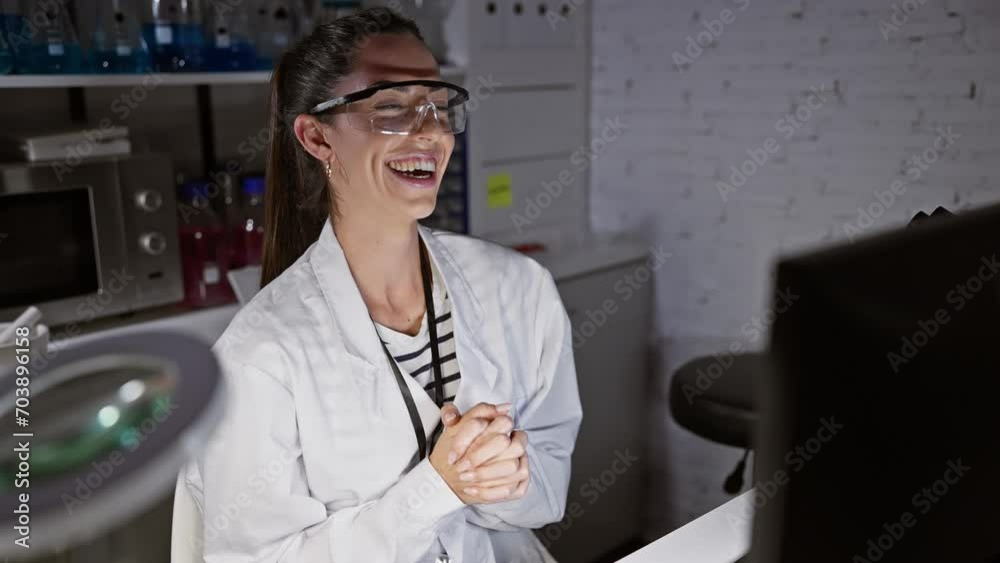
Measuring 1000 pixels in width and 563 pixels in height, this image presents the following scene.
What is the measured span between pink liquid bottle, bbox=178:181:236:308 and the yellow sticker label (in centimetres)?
95

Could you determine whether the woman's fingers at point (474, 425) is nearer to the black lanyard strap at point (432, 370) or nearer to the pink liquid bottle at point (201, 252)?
the black lanyard strap at point (432, 370)

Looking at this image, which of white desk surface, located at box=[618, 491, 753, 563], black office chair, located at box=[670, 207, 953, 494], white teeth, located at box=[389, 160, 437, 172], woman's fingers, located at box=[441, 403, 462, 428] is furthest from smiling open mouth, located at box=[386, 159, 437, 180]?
black office chair, located at box=[670, 207, 953, 494]

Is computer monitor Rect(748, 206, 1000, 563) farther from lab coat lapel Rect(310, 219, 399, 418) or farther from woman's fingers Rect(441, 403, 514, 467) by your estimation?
lab coat lapel Rect(310, 219, 399, 418)

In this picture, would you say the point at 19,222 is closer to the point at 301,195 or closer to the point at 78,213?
the point at 78,213

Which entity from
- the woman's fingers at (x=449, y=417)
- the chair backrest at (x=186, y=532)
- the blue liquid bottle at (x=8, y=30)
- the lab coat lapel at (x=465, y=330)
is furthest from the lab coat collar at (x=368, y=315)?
the blue liquid bottle at (x=8, y=30)

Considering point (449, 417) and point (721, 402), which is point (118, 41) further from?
point (721, 402)

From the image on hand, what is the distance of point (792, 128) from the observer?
253 centimetres

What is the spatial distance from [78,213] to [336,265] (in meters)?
0.81

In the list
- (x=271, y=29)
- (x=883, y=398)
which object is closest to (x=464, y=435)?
(x=883, y=398)

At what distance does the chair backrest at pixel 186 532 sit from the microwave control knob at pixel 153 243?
891 millimetres

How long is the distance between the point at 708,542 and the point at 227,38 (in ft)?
6.09

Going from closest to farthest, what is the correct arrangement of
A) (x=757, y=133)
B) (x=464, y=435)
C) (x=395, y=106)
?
(x=464, y=435) → (x=395, y=106) → (x=757, y=133)

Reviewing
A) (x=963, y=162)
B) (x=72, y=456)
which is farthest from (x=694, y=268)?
(x=72, y=456)

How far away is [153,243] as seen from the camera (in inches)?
78.9
